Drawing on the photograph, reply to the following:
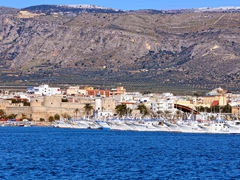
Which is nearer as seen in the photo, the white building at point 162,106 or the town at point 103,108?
the town at point 103,108

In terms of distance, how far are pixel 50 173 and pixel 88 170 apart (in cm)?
278

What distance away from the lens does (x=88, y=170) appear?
51375 millimetres

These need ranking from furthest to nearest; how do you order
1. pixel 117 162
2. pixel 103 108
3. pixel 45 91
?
pixel 45 91, pixel 103 108, pixel 117 162

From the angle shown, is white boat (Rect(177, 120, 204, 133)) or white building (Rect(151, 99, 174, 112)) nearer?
white boat (Rect(177, 120, 204, 133))

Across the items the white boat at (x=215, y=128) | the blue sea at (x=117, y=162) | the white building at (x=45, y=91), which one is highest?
the white building at (x=45, y=91)

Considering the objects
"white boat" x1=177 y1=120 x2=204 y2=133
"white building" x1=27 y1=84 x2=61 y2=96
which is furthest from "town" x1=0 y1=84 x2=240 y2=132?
"white boat" x1=177 y1=120 x2=204 y2=133

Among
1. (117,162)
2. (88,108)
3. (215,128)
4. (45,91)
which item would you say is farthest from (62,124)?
(117,162)

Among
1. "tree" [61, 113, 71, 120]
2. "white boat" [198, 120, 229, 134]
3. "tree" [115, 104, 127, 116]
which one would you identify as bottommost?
"white boat" [198, 120, 229, 134]

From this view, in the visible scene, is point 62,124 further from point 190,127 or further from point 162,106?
point 190,127

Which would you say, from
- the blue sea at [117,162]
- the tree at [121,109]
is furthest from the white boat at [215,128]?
the tree at [121,109]

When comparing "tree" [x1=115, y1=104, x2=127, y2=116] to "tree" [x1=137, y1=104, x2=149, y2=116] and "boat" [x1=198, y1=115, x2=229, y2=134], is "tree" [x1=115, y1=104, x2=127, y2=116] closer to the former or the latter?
"tree" [x1=137, y1=104, x2=149, y2=116]

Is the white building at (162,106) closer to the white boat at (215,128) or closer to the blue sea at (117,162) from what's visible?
the white boat at (215,128)

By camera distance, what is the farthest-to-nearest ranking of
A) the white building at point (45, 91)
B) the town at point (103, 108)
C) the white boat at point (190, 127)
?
the white building at point (45, 91) → the town at point (103, 108) → the white boat at point (190, 127)

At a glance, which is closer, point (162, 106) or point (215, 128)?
point (215, 128)
